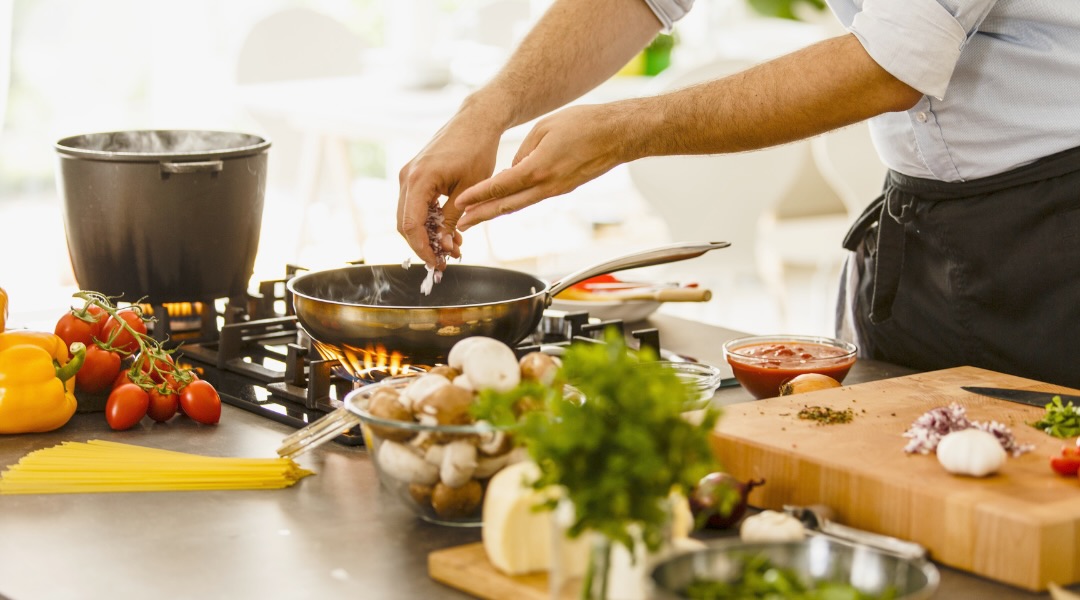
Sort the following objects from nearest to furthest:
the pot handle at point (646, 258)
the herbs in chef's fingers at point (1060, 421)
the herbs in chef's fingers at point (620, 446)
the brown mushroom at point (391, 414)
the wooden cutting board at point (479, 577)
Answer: the herbs in chef's fingers at point (620, 446)
the wooden cutting board at point (479, 577)
the brown mushroom at point (391, 414)
the herbs in chef's fingers at point (1060, 421)
the pot handle at point (646, 258)

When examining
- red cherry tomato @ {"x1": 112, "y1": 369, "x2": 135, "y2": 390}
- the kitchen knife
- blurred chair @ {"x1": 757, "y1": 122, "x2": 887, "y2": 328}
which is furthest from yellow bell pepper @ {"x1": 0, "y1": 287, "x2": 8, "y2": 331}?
blurred chair @ {"x1": 757, "y1": 122, "x2": 887, "y2": 328}

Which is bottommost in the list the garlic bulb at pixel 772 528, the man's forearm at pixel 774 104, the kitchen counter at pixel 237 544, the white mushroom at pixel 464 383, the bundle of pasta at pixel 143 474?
the kitchen counter at pixel 237 544

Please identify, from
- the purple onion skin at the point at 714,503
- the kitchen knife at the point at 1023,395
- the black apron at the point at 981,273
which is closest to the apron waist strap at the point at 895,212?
the black apron at the point at 981,273

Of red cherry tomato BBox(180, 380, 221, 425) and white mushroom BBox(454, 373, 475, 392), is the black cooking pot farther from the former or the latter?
white mushroom BBox(454, 373, 475, 392)

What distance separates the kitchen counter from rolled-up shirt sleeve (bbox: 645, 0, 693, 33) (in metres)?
1.04

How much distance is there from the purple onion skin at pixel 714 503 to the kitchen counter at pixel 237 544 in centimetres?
18

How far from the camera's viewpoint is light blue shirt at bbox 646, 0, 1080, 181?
1.47m

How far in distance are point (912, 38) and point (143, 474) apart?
95 centimetres

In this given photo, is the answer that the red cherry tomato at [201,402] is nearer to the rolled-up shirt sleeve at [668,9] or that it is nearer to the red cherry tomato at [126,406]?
the red cherry tomato at [126,406]

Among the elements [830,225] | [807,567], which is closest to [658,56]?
[830,225]

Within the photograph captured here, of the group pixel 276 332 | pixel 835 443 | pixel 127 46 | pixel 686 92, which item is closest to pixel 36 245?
pixel 127 46

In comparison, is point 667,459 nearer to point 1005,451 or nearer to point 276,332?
point 1005,451

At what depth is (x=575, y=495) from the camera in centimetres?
77

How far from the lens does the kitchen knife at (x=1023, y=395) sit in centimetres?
135
